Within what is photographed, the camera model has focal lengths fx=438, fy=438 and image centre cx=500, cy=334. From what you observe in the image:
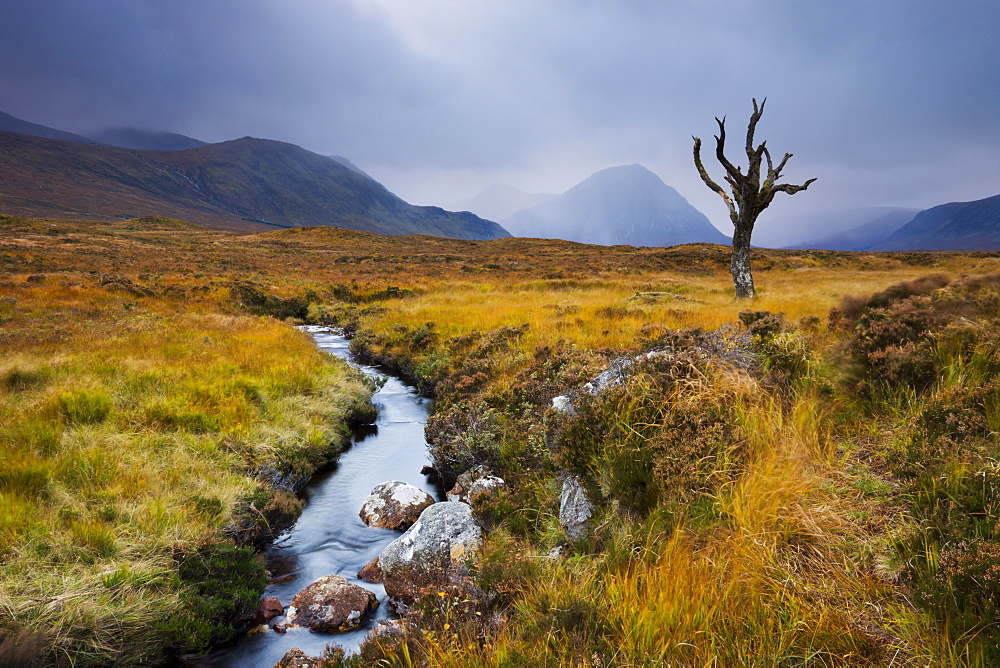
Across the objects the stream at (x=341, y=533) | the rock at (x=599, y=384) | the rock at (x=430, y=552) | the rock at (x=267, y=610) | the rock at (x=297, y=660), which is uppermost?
the rock at (x=599, y=384)

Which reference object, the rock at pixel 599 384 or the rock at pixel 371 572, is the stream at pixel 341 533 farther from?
the rock at pixel 599 384

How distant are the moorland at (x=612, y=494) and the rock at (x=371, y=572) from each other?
52.4 inches

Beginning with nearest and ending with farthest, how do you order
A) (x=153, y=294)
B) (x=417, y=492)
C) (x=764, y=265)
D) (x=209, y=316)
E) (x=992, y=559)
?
(x=992, y=559) → (x=417, y=492) → (x=209, y=316) → (x=153, y=294) → (x=764, y=265)

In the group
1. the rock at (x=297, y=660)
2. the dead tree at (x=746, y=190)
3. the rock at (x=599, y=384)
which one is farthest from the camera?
the dead tree at (x=746, y=190)

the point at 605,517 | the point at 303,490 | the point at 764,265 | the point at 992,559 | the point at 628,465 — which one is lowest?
the point at 303,490

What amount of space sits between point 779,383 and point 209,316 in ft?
61.7

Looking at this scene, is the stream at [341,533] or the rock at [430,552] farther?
the rock at [430,552]

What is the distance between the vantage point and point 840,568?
271cm

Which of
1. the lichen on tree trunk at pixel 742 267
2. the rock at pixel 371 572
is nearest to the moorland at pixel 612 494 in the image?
the rock at pixel 371 572

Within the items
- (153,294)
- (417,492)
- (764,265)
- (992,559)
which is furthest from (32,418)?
(764,265)

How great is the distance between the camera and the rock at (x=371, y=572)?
18.4 ft

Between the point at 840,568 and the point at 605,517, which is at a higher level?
the point at 840,568

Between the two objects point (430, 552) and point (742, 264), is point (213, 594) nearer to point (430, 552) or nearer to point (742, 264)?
point (430, 552)

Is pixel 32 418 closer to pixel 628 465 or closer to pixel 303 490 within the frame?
pixel 303 490
